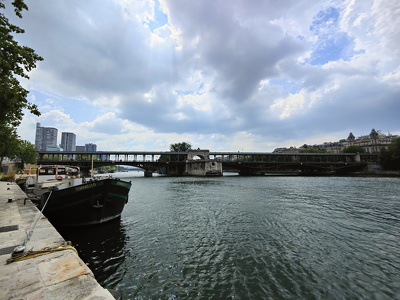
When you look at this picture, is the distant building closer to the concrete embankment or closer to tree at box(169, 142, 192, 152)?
tree at box(169, 142, 192, 152)

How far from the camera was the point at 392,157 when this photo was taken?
74125mm

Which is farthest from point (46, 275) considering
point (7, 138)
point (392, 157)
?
point (392, 157)

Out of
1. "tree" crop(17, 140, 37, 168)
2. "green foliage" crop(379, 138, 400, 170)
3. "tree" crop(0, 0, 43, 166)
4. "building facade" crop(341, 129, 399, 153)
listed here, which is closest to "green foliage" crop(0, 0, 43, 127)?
"tree" crop(0, 0, 43, 166)

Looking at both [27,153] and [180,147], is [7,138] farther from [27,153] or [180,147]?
[180,147]

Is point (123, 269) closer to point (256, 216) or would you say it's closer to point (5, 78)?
point (256, 216)

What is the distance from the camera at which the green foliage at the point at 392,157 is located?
73338mm

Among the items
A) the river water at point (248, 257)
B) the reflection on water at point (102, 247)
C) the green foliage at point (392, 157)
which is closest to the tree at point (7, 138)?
the reflection on water at point (102, 247)

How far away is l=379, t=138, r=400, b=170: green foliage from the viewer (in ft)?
241

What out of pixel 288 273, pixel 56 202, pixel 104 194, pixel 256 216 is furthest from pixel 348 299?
pixel 56 202

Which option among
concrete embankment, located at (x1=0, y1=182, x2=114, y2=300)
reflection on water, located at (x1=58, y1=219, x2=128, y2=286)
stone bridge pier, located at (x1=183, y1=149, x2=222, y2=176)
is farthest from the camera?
stone bridge pier, located at (x1=183, y1=149, x2=222, y2=176)

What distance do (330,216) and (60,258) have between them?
1474 centimetres

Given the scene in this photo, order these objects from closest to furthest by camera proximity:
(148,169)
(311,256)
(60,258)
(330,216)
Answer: (60,258)
(311,256)
(330,216)
(148,169)

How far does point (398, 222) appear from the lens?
11430 millimetres

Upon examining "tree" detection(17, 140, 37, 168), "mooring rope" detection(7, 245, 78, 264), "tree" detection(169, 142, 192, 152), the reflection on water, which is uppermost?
"tree" detection(169, 142, 192, 152)
